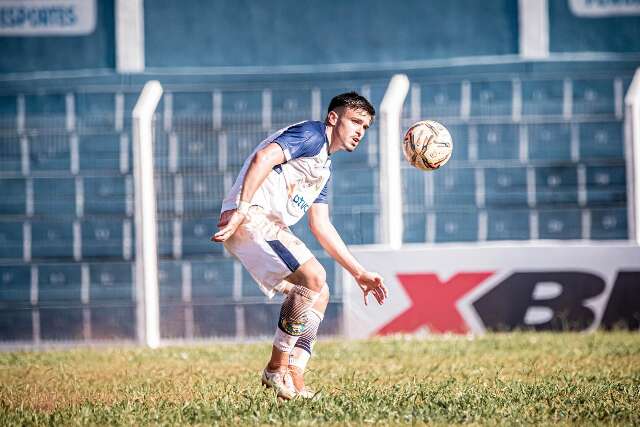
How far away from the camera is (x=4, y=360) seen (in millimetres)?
10000

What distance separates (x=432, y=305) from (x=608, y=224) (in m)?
2.54

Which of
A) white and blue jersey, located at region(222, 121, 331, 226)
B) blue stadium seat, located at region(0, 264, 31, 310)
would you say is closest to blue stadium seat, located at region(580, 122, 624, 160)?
blue stadium seat, located at region(0, 264, 31, 310)

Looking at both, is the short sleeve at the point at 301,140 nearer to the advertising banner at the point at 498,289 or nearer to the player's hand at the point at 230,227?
the player's hand at the point at 230,227

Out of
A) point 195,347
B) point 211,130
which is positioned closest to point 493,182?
point 211,130

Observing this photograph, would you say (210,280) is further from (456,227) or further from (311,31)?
(311,31)

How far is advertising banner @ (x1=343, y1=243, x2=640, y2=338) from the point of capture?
1124cm

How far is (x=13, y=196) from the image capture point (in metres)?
13.9

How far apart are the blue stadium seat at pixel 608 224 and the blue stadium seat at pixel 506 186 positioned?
4.54ft

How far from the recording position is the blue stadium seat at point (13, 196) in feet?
45.0

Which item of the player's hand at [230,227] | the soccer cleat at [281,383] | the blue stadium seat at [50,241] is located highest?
the player's hand at [230,227]

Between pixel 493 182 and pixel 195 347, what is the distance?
5.02 meters

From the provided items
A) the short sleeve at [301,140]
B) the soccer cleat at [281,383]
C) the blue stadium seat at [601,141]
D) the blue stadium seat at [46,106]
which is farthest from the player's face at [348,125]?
the blue stadium seat at [46,106]

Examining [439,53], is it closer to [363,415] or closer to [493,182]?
[493,182]

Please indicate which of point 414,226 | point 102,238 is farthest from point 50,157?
point 414,226
